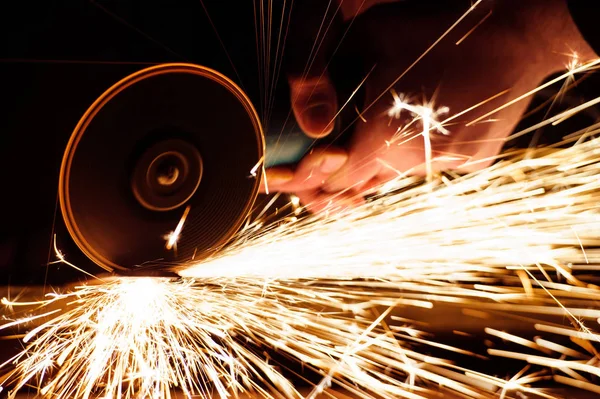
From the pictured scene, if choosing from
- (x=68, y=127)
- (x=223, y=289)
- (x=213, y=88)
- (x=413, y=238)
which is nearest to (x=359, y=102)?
(x=413, y=238)

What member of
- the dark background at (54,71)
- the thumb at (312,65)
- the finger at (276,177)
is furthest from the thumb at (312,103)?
the dark background at (54,71)

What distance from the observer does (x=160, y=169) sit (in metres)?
1.37

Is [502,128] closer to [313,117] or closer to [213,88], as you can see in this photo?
[313,117]

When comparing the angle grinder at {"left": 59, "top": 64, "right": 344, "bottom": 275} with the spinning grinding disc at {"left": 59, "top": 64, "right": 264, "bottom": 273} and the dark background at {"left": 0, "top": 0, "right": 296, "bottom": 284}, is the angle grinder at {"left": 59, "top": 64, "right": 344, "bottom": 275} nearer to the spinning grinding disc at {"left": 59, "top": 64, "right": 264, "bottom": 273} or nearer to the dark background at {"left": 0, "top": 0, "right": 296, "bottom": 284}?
the spinning grinding disc at {"left": 59, "top": 64, "right": 264, "bottom": 273}

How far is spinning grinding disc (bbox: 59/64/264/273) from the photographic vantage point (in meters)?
1.25

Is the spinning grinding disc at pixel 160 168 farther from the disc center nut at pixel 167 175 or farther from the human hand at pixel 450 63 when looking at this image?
the human hand at pixel 450 63

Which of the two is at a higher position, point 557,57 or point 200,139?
point 557,57

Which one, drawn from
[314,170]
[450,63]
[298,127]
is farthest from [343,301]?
[450,63]

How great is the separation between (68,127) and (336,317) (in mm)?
1122

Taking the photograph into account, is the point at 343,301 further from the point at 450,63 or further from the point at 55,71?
the point at 55,71

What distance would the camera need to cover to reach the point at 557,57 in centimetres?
187

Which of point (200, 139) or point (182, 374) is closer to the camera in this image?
point (200, 139)

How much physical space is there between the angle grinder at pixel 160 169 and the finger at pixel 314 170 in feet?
1.34

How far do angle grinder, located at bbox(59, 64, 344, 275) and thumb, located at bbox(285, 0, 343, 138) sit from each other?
1.59 ft
